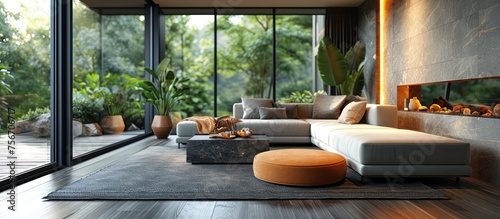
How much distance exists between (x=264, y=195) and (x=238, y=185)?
1.15ft

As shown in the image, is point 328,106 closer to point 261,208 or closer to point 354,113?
point 354,113

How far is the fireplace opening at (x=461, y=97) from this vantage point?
3422 mm

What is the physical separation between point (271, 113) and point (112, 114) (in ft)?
7.62

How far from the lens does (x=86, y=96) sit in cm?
421

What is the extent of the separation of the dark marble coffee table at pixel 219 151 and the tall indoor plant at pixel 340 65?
2.88 metres

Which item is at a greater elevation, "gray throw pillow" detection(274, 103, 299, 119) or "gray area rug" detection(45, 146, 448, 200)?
"gray throw pillow" detection(274, 103, 299, 119)

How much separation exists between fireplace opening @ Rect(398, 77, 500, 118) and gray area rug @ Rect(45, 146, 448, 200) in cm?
128

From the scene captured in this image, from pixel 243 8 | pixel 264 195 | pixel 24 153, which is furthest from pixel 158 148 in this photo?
pixel 243 8

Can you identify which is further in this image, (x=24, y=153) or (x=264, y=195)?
(x=24, y=153)

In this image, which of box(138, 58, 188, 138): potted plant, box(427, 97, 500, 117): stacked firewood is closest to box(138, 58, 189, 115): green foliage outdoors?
box(138, 58, 188, 138): potted plant

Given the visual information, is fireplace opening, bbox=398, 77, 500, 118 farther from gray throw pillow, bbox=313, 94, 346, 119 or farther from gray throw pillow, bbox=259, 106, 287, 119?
gray throw pillow, bbox=259, 106, 287, 119

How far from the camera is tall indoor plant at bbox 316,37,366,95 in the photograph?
20.2 ft

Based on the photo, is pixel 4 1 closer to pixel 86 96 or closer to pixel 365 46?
pixel 86 96

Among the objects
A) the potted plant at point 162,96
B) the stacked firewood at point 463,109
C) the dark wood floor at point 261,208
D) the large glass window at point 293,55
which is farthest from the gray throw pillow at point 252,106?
the large glass window at point 293,55
